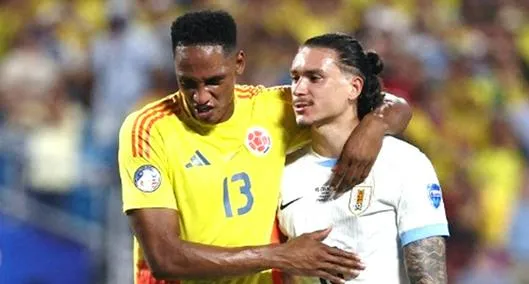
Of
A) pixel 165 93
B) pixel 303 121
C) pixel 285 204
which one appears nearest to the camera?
pixel 303 121

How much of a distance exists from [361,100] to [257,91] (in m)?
0.49

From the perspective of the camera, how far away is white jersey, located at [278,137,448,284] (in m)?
5.03

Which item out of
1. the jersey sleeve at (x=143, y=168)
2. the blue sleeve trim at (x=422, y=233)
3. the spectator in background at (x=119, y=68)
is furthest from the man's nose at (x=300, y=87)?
the spectator in background at (x=119, y=68)

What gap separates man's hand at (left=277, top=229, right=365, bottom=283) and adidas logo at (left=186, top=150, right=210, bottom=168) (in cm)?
50

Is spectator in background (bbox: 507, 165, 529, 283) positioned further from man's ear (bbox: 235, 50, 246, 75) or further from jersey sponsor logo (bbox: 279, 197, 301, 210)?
man's ear (bbox: 235, 50, 246, 75)

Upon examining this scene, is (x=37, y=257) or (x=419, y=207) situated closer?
(x=419, y=207)

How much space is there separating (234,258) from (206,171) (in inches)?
17.1

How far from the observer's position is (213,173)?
17.3ft

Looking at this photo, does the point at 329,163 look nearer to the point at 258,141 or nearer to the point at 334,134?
the point at 334,134

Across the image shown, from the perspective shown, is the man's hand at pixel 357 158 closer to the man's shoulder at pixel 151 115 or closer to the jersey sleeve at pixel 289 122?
the jersey sleeve at pixel 289 122

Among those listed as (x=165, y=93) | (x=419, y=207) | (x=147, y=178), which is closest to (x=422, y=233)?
(x=419, y=207)

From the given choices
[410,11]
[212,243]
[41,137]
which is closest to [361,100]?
[212,243]

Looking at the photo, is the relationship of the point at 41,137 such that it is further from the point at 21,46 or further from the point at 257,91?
the point at 257,91

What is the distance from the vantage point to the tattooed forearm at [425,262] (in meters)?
4.95
